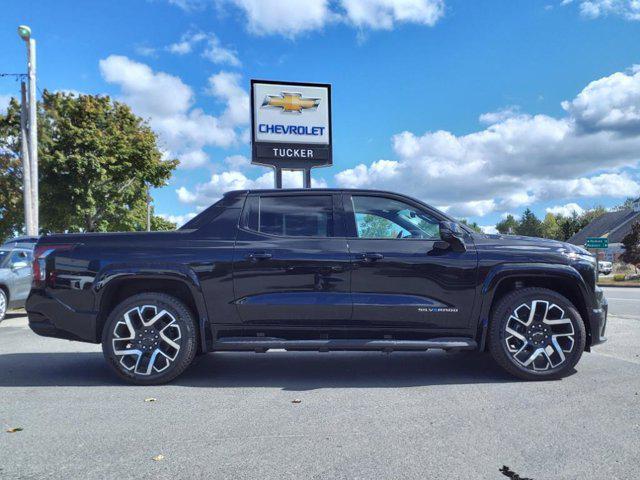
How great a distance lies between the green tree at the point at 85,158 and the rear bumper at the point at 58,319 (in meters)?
19.4

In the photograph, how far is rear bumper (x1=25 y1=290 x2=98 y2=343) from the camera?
4.41 metres

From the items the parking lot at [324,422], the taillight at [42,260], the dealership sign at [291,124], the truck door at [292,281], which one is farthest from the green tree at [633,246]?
the taillight at [42,260]

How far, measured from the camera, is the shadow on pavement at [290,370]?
452 cm

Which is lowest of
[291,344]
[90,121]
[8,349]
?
[8,349]

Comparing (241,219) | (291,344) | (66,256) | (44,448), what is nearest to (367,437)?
(291,344)

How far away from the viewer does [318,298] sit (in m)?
4.31

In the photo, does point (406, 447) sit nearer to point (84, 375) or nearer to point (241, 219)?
point (241, 219)

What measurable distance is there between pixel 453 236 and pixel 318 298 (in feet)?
4.36

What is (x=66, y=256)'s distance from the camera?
14.7 feet

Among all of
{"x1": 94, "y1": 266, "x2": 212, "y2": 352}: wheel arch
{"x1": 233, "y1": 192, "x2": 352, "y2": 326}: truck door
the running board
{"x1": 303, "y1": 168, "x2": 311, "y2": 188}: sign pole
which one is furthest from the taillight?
{"x1": 303, "y1": 168, "x2": 311, "y2": 188}: sign pole

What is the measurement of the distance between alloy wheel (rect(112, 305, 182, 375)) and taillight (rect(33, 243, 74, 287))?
2.84 ft

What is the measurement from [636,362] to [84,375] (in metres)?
5.81

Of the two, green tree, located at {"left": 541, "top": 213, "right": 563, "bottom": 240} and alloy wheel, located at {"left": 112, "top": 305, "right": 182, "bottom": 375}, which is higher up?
green tree, located at {"left": 541, "top": 213, "right": 563, "bottom": 240}

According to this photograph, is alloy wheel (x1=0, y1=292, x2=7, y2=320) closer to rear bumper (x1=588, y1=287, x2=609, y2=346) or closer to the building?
rear bumper (x1=588, y1=287, x2=609, y2=346)
